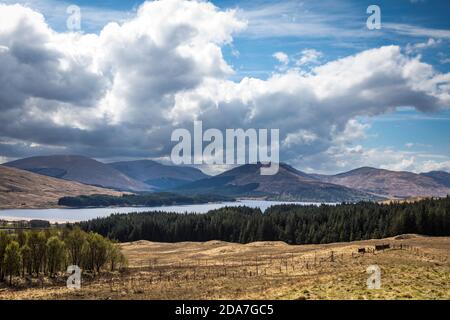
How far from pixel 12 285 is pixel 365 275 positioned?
62.8m

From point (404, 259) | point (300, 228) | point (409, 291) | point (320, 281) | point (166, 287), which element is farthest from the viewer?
point (300, 228)

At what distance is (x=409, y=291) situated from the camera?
1599 inches

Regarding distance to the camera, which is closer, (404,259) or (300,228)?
(404,259)

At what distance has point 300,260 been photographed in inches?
3720

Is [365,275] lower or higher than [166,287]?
higher

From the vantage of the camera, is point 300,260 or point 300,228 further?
point 300,228
